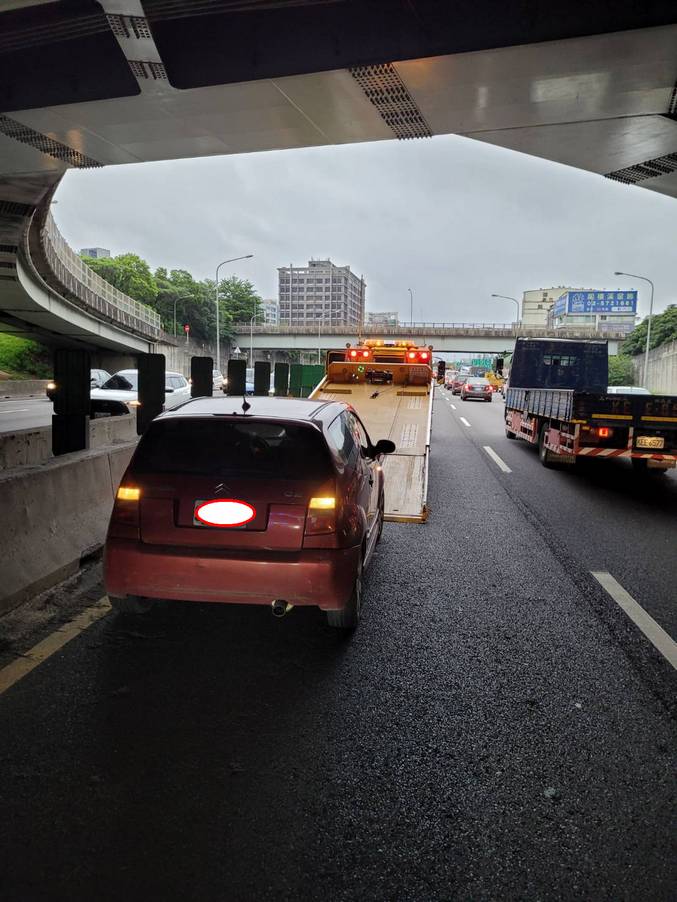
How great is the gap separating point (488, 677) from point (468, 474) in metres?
8.33

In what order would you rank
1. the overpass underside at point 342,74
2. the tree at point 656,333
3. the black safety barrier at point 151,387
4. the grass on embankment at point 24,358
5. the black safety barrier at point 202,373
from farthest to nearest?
the tree at point 656,333, the grass on embankment at point 24,358, the black safety barrier at point 202,373, the black safety barrier at point 151,387, the overpass underside at point 342,74

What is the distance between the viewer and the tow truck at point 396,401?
8.30 meters

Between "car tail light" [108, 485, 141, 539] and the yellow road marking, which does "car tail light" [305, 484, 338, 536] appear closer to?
"car tail light" [108, 485, 141, 539]

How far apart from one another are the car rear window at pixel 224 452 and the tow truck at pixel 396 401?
3.56 meters

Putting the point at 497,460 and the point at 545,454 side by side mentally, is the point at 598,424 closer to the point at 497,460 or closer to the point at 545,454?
the point at 545,454

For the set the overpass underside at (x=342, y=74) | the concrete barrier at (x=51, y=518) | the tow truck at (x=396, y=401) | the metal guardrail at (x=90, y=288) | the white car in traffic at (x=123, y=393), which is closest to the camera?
the concrete barrier at (x=51, y=518)

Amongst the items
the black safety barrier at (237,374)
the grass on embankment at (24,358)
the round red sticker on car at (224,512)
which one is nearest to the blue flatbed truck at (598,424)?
the black safety barrier at (237,374)

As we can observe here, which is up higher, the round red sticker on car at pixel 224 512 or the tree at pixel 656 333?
the tree at pixel 656 333

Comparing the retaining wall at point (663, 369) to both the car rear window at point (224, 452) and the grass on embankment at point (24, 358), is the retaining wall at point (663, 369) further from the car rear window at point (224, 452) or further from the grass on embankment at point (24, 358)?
the grass on embankment at point (24, 358)

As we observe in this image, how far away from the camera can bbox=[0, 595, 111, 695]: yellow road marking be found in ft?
11.7

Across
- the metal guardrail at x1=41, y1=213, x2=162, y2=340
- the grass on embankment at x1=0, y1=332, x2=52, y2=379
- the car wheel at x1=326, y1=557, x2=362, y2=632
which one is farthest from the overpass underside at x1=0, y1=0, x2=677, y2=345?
the grass on embankment at x1=0, y1=332, x2=52, y2=379

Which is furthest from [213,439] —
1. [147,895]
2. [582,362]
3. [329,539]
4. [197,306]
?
[197,306]

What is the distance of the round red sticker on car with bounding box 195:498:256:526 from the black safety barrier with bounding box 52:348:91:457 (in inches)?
127

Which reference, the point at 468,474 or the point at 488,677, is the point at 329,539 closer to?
the point at 488,677
